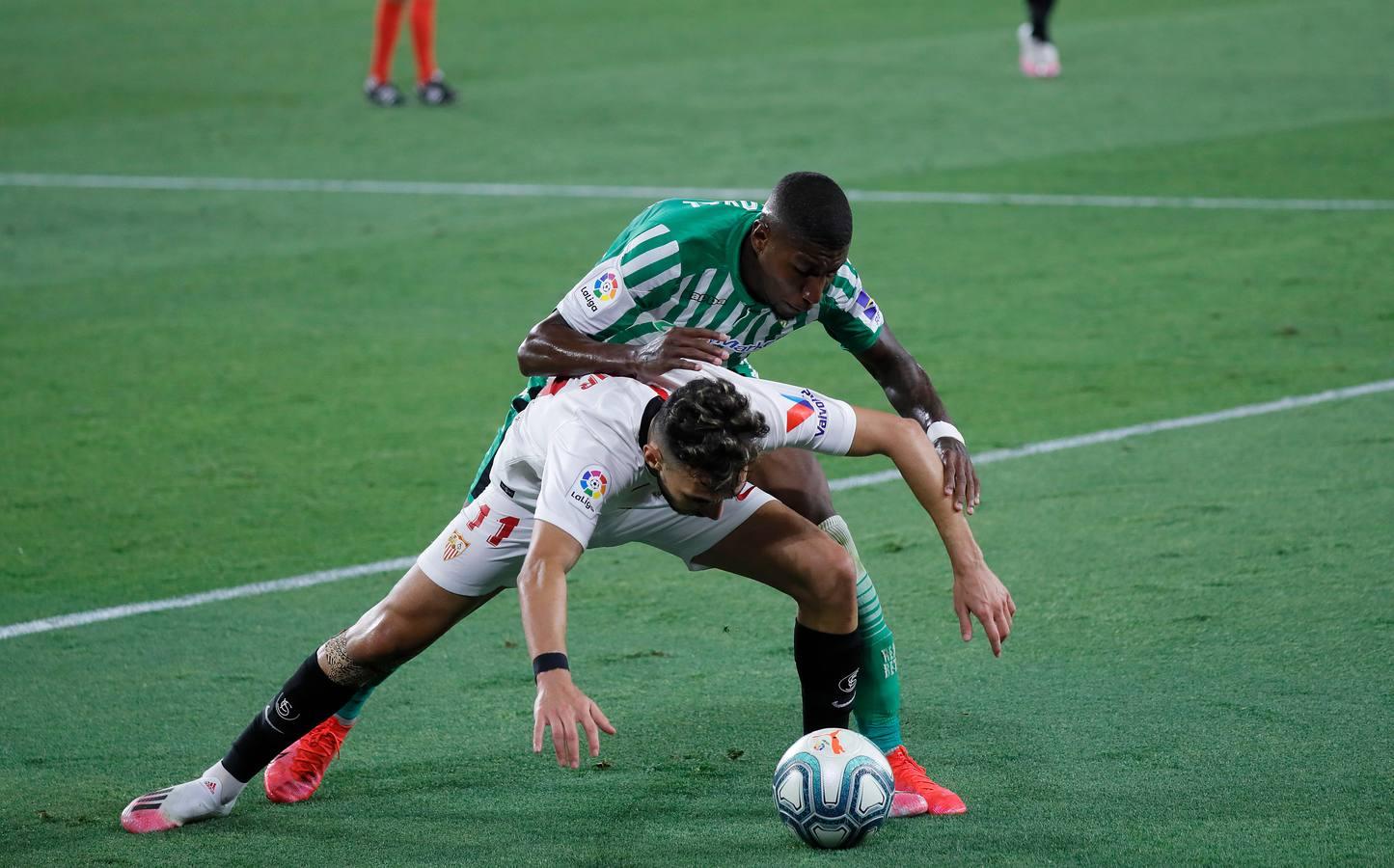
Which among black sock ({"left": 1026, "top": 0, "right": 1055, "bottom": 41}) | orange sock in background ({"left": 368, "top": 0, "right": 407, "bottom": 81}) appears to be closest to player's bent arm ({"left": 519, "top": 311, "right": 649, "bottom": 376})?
orange sock in background ({"left": 368, "top": 0, "right": 407, "bottom": 81})

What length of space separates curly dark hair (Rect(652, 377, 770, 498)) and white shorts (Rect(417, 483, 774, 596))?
466 millimetres

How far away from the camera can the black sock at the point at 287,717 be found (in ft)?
17.0

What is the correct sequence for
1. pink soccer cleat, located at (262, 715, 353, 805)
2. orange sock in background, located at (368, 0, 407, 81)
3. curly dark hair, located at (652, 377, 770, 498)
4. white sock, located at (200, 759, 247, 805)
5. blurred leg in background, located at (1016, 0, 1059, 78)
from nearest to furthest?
curly dark hair, located at (652, 377, 770, 498)
white sock, located at (200, 759, 247, 805)
pink soccer cleat, located at (262, 715, 353, 805)
orange sock in background, located at (368, 0, 407, 81)
blurred leg in background, located at (1016, 0, 1059, 78)

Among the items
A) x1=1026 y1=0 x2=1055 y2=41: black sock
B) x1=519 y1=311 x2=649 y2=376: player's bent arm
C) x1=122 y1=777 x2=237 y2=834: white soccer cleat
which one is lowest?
x1=122 y1=777 x2=237 y2=834: white soccer cleat

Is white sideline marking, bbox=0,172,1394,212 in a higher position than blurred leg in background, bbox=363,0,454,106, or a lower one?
lower

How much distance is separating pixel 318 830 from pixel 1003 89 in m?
15.0

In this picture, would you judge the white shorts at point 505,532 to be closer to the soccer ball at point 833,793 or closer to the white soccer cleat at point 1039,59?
the soccer ball at point 833,793

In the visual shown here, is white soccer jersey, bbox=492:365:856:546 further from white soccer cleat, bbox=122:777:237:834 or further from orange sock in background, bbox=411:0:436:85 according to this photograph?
orange sock in background, bbox=411:0:436:85

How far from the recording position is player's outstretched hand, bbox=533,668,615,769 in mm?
4109

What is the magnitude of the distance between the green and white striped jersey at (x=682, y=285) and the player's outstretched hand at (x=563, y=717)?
4.68 ft

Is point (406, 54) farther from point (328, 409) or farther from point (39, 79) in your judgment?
point (328, 409)

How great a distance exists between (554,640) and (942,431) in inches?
62.0

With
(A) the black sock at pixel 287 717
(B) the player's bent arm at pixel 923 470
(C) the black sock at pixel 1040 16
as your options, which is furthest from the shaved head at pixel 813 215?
(C) the black sock at pixel 1040 16

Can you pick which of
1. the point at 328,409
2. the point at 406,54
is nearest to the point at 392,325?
the point at 328,409
